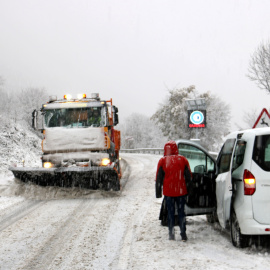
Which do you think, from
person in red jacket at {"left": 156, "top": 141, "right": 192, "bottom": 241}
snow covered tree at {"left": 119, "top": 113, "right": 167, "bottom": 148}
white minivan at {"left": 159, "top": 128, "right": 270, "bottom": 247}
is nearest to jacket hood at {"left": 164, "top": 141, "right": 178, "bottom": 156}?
person in red jacket at {"left": 156, "top": 141, "right": 192, "bottom": 241}

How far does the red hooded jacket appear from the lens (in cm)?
614

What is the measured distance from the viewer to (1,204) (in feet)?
34.5

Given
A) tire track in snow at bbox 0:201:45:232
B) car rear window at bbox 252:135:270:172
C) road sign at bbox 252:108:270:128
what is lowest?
tire track in snow at bbox 0:201:45:232

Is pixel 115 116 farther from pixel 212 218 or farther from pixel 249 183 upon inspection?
pixel 249 183

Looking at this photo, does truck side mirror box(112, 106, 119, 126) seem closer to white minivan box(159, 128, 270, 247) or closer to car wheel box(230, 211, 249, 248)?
white minivan box(159, 128, 270, 247)

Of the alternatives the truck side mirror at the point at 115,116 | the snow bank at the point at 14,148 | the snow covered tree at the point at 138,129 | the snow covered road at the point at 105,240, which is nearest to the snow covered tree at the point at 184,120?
the snow bank at the point at 14,148

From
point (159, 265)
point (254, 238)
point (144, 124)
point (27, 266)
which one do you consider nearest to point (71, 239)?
point (27, 266)

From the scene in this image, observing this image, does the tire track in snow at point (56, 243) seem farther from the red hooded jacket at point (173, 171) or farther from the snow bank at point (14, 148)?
the snow bank at point (14, 148)

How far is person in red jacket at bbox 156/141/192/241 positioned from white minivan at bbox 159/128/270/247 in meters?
0.16

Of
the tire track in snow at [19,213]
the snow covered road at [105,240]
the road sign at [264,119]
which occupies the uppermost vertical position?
the road sign at [264,119]

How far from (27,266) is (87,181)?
256 inches

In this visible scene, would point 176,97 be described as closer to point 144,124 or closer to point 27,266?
point 27,266

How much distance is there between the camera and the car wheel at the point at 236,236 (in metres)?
5.49

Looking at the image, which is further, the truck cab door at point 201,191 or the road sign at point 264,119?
the road sign at point 264,119
